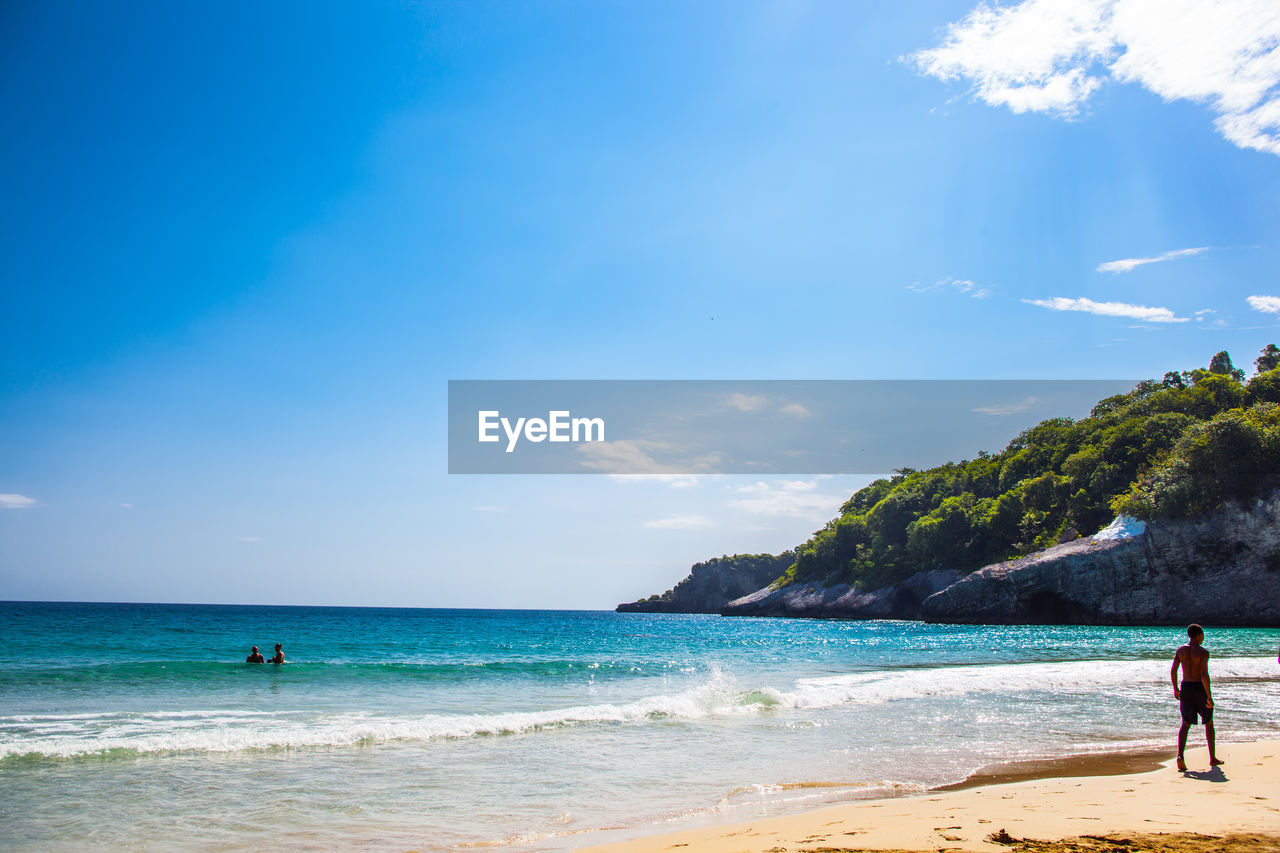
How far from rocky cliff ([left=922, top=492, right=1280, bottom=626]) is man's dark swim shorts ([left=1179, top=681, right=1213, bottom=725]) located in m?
49.1

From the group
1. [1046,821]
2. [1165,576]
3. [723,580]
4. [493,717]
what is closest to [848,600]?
[1165,576]

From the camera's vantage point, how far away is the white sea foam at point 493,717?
41.9 ft

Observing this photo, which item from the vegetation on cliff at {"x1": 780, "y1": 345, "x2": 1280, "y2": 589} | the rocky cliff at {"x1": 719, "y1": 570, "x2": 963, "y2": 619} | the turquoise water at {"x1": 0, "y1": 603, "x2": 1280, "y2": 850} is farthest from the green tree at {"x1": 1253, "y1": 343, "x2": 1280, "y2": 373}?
the turquoise water at {"x1": 0, "y1": 603, "x2": 1280, "y2": 850}

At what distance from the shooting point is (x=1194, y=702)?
372 inches

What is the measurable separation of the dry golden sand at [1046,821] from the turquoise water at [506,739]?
115cm

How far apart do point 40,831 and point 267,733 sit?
5.78 m

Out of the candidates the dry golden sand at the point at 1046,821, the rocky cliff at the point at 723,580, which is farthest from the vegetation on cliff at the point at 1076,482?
the dry golden sand at the point at 1046,821

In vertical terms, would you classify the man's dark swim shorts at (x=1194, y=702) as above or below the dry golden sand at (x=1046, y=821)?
above

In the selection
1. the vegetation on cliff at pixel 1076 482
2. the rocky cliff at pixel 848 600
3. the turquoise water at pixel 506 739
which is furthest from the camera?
the rocky cliff at pixel 848 600

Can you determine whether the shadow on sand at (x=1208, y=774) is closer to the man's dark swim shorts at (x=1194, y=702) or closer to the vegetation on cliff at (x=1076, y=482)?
the man's dark swim shorts at (x=1194, y=702)

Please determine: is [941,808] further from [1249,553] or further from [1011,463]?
[1011,463]

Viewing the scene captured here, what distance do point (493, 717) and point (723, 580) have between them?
144577 millimetres

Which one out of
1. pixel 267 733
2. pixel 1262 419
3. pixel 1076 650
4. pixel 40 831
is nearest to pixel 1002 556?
pixel 1262 419

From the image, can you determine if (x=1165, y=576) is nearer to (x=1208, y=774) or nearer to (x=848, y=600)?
(x=848, y=600)
